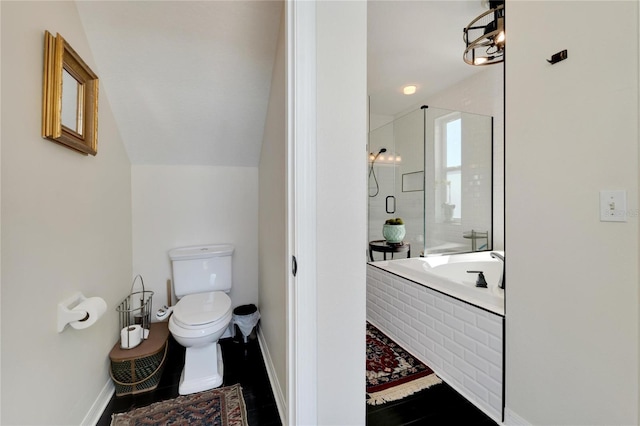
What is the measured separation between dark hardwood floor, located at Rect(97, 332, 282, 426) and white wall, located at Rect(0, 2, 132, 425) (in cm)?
16

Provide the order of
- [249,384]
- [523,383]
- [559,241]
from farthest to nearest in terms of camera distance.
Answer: [249,384] → [523,383] → [559,241]

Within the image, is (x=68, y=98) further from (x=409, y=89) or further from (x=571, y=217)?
(x=409, y=89)

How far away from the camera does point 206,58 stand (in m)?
1.50

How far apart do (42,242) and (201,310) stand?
0.92m

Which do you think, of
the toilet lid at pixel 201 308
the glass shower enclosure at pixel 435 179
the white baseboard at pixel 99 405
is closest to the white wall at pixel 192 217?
the toilet lid at pixel 201 308

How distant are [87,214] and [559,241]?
2.19m

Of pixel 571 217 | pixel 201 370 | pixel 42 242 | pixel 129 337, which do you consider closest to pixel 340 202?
pixel 571 217

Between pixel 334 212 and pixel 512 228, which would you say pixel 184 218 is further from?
pixel 512 228

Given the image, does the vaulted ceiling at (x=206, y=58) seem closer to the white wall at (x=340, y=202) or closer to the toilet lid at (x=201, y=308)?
the white wall at (x=340, y=202)

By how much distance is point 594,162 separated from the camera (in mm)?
1005

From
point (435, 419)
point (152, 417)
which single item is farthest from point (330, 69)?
point (152, 417)

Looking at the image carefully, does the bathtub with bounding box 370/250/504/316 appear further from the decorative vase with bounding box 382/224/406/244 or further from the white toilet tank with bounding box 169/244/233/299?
the white toilet tank with bounding box 169/244/233/299

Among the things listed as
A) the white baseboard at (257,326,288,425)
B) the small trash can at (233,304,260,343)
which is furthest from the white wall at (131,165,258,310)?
the white baseboard at (257,326,288,425)

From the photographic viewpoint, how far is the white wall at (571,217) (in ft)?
3.05
